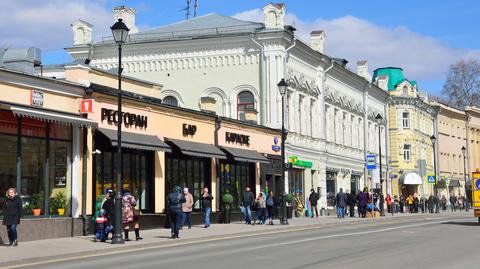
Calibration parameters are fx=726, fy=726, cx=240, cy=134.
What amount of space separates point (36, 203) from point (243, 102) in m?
20.7

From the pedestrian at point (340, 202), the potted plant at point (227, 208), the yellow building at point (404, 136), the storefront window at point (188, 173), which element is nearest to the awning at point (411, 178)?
the yellow building at point (404, 136)

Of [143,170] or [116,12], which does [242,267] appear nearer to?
[143,170]

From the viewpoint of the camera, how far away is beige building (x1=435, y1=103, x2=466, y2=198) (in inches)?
3250

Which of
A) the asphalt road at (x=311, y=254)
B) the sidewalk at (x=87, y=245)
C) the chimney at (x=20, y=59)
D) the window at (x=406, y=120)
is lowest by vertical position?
the asphalt road at (x=311, y=254)

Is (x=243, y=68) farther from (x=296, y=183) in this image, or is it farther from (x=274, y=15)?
(x=296, y=183)

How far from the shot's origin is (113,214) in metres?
22.1

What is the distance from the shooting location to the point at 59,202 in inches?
944

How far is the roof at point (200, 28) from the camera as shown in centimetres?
4353

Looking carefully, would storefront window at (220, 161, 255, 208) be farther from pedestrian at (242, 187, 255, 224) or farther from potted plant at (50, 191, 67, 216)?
potted plant at (50, 191, 67, 216)

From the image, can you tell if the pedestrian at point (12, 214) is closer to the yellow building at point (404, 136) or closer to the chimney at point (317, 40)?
the chimney at point (317, 40)

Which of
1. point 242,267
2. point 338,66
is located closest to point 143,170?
point 242,267

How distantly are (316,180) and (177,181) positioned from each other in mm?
18174

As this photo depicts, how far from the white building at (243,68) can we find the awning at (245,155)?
3465 millimetres

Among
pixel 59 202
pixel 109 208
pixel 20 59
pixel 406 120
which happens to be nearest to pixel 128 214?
pixel 109 208
